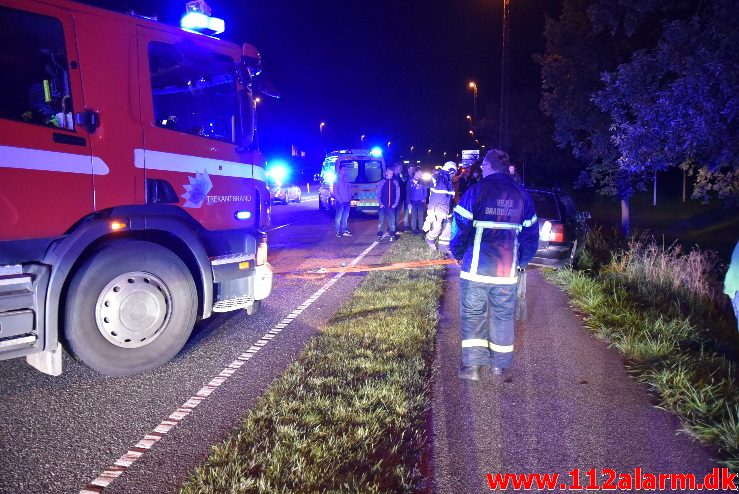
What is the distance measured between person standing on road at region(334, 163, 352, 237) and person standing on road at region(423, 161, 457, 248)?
9.40ft

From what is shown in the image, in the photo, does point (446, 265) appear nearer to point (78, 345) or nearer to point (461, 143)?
point (78, 345)

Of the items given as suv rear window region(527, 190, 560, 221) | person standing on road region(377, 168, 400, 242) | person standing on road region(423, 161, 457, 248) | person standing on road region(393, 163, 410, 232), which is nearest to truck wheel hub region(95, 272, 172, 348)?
person standing on road region(423, 161, 457, 248)

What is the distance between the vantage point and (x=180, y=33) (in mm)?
4941

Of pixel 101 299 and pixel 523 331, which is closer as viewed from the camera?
pixel 101 299

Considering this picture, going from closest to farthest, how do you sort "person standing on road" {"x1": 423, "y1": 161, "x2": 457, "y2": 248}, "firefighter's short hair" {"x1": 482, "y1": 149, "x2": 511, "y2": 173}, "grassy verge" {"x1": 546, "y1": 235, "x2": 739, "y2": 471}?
"grassy verge" {"x1": 546, "y1": 235, "x2": 739, "y2": 471}
"firefighter's short hair" {"x1": 482, "y1": 149, "x2": 511, "y2": 173}
"person standing on road" {"x1": 423, "y1": 161, "x2": 457, "y2": 248}

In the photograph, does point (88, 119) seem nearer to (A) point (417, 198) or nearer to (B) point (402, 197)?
(A) point (417, 198)

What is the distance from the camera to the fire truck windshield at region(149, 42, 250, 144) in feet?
15.7

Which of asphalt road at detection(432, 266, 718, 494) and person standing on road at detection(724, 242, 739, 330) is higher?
person standing on road at detection(724, 242, 739, 330)

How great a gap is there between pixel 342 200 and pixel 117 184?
955 cm

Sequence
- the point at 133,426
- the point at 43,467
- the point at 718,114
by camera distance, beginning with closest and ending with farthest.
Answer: the point at 43,467, the point at 133,426, the point at 718,114

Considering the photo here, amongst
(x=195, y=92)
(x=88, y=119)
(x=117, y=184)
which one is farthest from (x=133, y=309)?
(x=195, y=92)

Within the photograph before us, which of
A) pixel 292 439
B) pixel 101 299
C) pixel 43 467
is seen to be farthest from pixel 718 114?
pixel 43 467

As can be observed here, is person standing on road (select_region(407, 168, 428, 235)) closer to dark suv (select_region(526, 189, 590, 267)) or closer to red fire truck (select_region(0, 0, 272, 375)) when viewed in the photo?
dark suv (select_region(526, 189, 590, 267))

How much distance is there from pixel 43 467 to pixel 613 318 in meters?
5.55
